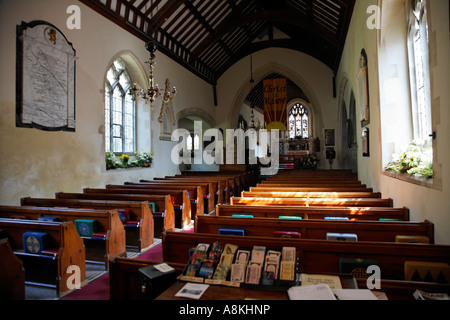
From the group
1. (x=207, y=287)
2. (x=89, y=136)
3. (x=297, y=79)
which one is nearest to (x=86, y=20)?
(x=89, y=136)

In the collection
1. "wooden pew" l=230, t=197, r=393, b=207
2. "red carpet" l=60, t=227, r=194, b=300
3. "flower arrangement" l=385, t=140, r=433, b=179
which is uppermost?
"flower arrangement" l=385, t=140, r=433, b=179

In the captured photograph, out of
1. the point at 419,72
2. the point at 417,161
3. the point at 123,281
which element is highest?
the point at 419,72

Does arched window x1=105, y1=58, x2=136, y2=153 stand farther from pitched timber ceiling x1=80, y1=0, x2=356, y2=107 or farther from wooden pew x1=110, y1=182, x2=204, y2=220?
wooden pew x1=110, y1=182, x2=204, y2=220

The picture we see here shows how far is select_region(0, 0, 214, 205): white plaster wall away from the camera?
4199 millimetres

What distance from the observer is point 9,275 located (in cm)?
210

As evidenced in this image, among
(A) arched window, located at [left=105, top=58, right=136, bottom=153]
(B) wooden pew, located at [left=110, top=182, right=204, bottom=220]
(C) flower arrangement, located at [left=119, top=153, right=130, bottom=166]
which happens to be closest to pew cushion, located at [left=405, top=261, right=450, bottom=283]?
(B) wooden pew, located at [left=110, top=182, right=204, bottom=220]

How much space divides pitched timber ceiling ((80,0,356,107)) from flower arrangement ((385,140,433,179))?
13.4 ft

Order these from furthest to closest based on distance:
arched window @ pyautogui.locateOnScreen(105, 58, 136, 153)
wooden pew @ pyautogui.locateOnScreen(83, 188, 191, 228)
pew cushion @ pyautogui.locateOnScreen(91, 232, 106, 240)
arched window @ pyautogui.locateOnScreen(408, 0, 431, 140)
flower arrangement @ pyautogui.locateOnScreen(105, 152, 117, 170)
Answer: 1. arched window @ pyautogui.locateOnScreen(105, 58, 136, 153)
2. flower arrangement @ pyautogui.locateOnScreen(105, 152, 117, 170)
3. wooden pew @ pyautogui.locateOnScreen(83, 188, 191, 228)
4. pew cushion @ pyautogui.locateOnScreen(91, 232, 106, 240)
5. arched window @ pyautogui.locateOnScreen(408, 0, 431, 140)

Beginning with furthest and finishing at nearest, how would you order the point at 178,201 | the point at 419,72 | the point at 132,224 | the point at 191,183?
1. the point at 191,183
2. the point at 178,201
3. the point at 132,224
4. the point at 419,72

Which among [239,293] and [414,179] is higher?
[414,179]

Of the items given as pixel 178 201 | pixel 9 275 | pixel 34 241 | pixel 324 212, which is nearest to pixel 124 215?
pixel 34 241

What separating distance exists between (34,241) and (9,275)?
0.48m

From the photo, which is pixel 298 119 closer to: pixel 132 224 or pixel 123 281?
pixel 132 224
